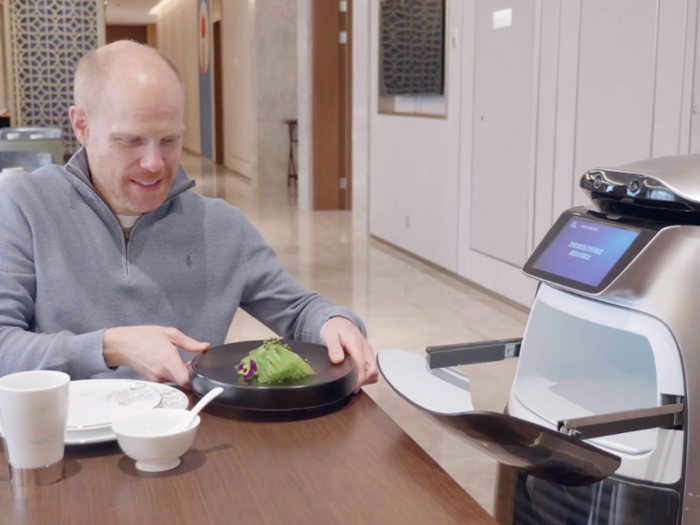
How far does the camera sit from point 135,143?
151 cm

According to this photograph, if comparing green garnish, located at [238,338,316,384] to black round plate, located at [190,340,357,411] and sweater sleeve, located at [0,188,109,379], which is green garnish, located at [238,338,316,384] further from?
sweater sleeve, located at [0,188,109,379]

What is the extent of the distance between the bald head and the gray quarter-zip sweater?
6.1 inches

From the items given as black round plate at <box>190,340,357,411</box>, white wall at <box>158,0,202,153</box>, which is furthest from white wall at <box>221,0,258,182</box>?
black round plate at <box>190,340,357,411</box>

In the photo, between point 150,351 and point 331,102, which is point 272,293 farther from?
point 331,102

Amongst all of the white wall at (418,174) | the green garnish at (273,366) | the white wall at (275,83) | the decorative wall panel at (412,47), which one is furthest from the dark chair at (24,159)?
the white wall at (275,83)

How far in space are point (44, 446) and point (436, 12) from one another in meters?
5.29

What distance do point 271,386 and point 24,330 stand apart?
0.47 metres

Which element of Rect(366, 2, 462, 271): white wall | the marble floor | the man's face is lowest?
the marble floor

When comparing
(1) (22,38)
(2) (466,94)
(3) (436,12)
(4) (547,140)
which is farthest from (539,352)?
(1) (22,38)

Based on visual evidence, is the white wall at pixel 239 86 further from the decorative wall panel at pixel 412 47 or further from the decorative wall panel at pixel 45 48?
the decorative wall panel at pixel 412 47

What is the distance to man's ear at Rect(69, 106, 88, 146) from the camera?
1578 millimetres

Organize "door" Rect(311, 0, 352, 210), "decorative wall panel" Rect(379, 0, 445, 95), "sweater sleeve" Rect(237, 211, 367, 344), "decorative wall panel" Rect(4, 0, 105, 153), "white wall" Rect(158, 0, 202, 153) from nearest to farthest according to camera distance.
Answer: "sweater sleeve" Rect(237, 211, 367, 344) → "decorative wall panel" Rect(379, 0, 445, 95) → "decorative wall panel" Rect(4, 0, 105, 153) → "door" Rect(311, 0, 352, 210) → "white wall" Rect(158, 0, 202, 153)

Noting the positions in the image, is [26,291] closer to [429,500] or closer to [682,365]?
[429,500]

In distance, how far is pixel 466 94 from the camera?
18.0 ft
